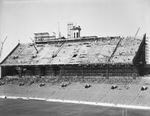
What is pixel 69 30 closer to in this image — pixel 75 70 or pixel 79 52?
pixel 79 52

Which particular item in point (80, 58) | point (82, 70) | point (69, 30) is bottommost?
point (82, 70)

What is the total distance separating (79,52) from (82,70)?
22.1 feet

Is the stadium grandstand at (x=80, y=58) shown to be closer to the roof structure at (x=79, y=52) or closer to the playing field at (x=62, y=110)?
the roof structure at (x=79, y=52)

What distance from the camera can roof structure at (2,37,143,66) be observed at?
229 ft

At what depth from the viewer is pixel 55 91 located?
64.5 m

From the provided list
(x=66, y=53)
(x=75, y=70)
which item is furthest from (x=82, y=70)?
(x=66, y=53)

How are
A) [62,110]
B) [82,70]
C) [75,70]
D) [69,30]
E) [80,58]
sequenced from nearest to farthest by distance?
[62,110], [82,70], [80,58], [75,70], [69,30]

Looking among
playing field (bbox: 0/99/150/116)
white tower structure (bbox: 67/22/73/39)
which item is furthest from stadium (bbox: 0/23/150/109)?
playing field (bbox: 0/99/150/116)

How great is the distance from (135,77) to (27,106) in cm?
2940

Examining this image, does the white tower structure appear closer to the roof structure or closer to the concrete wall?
the roof structure

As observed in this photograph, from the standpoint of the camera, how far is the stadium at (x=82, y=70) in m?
57.8

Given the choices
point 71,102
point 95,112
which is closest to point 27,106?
point 71,102

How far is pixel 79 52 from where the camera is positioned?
252 ft

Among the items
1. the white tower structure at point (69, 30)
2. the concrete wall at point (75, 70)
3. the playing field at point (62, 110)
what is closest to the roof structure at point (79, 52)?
the concrete wall at point (75, 70)
